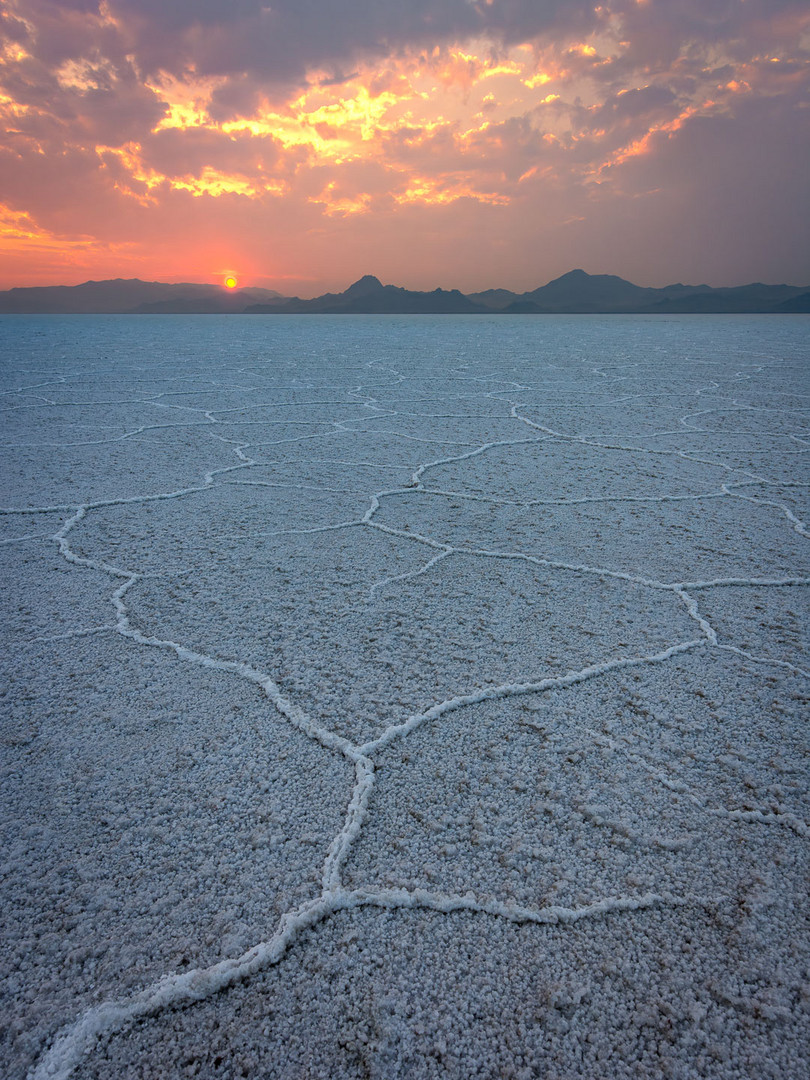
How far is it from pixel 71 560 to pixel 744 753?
156 cm

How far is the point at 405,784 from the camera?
35.0 inches

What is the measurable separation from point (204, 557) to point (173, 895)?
3.40ft

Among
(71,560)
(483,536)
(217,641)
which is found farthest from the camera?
(483,536)

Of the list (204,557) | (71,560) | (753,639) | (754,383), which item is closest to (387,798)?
(753,639)

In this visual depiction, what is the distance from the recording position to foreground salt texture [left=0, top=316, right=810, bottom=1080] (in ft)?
1.99

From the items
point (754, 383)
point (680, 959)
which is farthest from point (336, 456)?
point (754, 383)

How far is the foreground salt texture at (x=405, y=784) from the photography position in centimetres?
61

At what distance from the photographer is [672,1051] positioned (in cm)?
58

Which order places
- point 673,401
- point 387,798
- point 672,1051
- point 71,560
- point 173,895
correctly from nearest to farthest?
point 672,1051
point 173,895
point 387,798
point 71,560
point 673,401

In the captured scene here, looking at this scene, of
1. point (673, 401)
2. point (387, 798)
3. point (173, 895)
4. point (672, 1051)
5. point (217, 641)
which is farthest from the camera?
point (673, 401)

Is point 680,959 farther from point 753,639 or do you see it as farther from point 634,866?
point 753,639

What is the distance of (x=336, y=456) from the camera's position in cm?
272

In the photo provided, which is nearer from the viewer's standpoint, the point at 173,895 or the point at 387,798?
the point at 173,895

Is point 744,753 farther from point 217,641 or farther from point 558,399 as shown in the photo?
point 558,399
